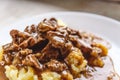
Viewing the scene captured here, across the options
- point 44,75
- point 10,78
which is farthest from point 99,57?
point 10,78

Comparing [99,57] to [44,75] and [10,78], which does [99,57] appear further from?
[10,78]

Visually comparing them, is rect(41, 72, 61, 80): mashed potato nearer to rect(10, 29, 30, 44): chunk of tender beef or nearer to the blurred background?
rect(10, 29, 30, 44): chunk of tender beef

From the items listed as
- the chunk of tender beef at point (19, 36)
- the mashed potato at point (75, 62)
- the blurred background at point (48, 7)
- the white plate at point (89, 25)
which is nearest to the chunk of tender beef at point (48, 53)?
the mashed potato at point (75, 62)

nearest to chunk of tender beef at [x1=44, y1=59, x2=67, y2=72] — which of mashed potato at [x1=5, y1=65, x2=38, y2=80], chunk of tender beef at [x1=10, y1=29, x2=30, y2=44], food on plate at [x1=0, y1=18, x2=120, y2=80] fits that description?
food on plate at [x1=0, y1=18, x2=120, y2=80]

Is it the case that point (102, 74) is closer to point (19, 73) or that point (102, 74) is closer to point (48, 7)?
point (19, 73)

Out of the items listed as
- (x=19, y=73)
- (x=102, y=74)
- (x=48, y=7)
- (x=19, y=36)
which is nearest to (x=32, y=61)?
(x=19, y=73)

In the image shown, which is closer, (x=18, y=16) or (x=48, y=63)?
(x=48, y=63)

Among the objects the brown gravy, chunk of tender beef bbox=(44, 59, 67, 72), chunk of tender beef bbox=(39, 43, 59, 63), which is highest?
chunk of tender beef bbox=(39, 43, 59, 63)

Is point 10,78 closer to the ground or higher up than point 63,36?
closer to the ground
